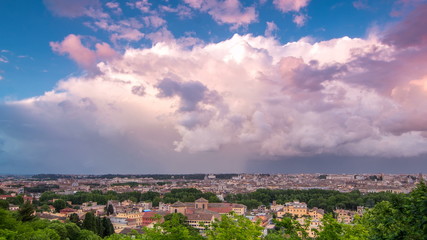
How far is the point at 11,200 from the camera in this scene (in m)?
64.4

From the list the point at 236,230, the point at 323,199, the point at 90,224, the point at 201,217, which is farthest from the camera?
the point at 323,199

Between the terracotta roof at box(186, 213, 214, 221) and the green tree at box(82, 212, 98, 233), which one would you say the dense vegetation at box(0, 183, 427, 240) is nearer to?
the green tree at box(82, 212, 98, 233)

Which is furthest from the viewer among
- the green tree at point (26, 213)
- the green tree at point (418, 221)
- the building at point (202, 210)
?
the building at point (202, 210)

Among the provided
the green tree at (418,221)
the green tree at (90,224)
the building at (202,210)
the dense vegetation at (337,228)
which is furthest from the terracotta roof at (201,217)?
the green tree at (418,221)

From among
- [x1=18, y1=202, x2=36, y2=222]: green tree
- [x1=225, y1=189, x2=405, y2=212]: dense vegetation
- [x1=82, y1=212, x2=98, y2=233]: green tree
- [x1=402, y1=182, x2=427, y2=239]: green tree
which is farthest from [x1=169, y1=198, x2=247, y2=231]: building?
[x1=402, y1=182, x2=427, y2=239]: green tree

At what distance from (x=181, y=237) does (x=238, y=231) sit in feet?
6.08

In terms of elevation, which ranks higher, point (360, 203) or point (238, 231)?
point (238, 231)

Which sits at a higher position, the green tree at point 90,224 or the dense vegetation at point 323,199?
the green tree at point 90,224

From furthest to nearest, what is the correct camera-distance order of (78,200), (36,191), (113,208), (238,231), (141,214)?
(36,191)
(78,200)
(113,208)
(141,214)
(238,231)

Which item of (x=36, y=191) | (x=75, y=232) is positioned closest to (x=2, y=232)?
(x=75, y=232)

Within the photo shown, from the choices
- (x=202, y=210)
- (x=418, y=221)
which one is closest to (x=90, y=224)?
(x=202, y=210)

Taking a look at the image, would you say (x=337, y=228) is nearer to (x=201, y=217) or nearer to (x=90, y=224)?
(x=90, y=224)

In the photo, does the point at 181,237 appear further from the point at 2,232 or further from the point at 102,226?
the point at 102,226

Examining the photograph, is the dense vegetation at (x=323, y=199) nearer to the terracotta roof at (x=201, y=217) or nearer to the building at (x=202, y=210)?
the building at (x=202, y=210)
